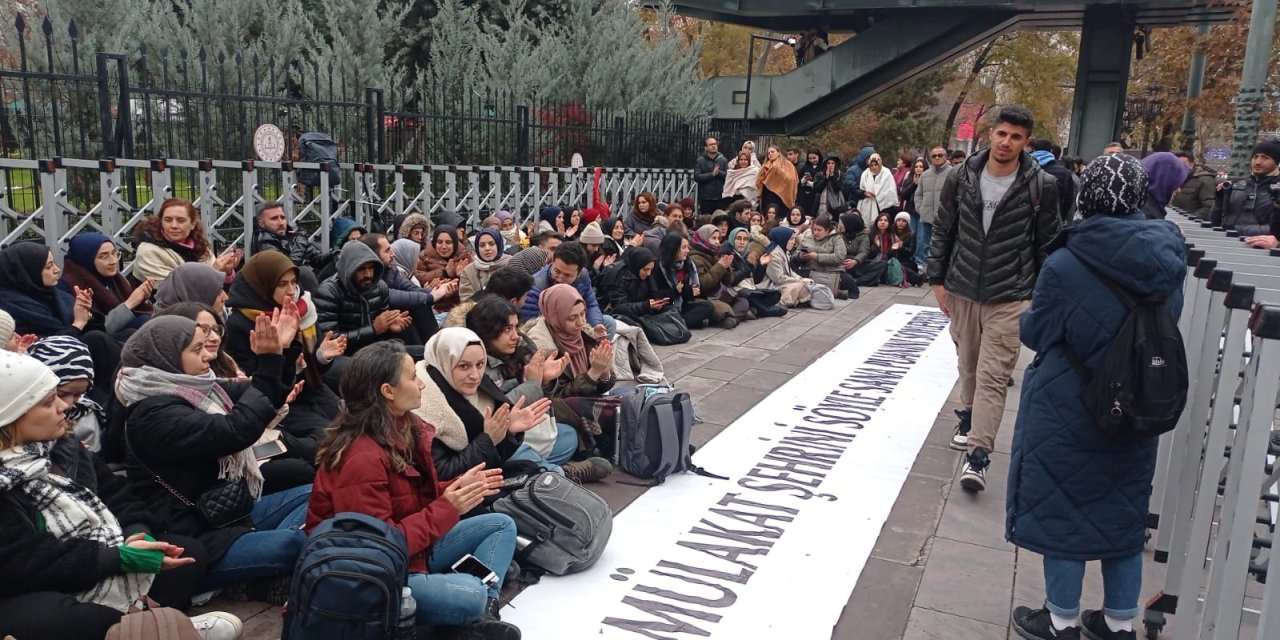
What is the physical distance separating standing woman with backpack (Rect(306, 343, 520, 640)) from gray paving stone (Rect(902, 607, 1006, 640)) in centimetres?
158

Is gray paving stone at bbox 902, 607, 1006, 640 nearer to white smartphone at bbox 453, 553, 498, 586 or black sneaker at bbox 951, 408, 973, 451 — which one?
white smartphone at bbox 453, 553, 498, 586

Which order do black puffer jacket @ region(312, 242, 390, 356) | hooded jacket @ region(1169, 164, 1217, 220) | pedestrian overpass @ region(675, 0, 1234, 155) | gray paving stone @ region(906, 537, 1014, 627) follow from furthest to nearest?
pedestrian overpass @ region(675, 0, 1234, 155) → hooded jacket @ region(1169, 164, 1217, 220) → black puffer jacket @ region(312, 242, 390, 356) → gray paving stone @ region(906, 537, 1014, 627)

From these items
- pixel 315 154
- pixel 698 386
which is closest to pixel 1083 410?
pixel 698 386

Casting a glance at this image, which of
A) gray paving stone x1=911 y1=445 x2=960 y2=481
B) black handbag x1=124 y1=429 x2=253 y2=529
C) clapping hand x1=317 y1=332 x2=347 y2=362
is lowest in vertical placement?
gray paving stone x1=911 y1=445 x2=960 y2=481

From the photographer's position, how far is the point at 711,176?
51.4 ft

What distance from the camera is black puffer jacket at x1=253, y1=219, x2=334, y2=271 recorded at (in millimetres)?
7156

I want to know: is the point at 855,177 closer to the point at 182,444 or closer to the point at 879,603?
the point at 879,603

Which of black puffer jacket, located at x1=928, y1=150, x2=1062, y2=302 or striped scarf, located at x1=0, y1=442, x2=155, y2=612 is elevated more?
black puffer jacket, located at x1=928, y1=150, x2=1062, y2=302

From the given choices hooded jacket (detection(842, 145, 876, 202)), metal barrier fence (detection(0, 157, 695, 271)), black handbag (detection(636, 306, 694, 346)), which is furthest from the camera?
hooded jacket (detection(842, 145, 876, 202))

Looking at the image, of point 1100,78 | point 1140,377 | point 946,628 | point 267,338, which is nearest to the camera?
point 1140,377

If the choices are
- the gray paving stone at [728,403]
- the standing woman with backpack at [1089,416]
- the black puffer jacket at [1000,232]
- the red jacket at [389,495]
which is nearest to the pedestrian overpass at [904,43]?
the gray paving stone at [728,403]

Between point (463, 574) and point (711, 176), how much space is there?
12.8 meters

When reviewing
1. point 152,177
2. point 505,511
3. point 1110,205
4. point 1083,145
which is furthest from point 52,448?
point 1083,145

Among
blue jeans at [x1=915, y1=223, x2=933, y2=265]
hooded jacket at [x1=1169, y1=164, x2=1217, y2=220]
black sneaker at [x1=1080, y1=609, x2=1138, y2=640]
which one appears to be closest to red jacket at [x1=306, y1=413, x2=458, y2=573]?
black sneaker at [x1=1080, y1=609, x2=1138, y2=640]
